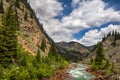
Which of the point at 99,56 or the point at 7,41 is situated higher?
the point at 7,41

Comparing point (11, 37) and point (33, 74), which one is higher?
point (11, 37)

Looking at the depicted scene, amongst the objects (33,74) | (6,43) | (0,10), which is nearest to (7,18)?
(6,43)

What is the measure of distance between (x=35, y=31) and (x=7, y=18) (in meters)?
130

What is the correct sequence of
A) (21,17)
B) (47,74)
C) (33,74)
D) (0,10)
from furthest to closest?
(21,17)
(0,10)
(47,74)
(33,74)

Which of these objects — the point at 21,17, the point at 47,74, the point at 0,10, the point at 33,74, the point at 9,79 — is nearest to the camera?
the point at 9,79

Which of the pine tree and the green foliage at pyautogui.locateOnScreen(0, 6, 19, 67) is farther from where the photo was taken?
the pine tree

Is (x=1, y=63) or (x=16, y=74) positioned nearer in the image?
(x=16, y=74)

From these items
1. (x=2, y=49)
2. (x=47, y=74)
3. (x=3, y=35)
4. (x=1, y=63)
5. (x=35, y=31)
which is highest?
(x=35, y=31)

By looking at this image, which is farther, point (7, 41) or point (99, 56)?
point (99, 56)

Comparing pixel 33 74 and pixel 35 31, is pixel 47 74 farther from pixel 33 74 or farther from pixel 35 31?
pixel 35 31

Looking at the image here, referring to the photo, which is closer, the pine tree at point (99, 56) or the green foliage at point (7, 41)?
the green foliage at point (7, 41)

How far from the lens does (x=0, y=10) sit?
154 m

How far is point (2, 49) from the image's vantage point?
53.6m

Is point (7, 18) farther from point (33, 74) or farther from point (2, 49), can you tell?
point (33, 74)
